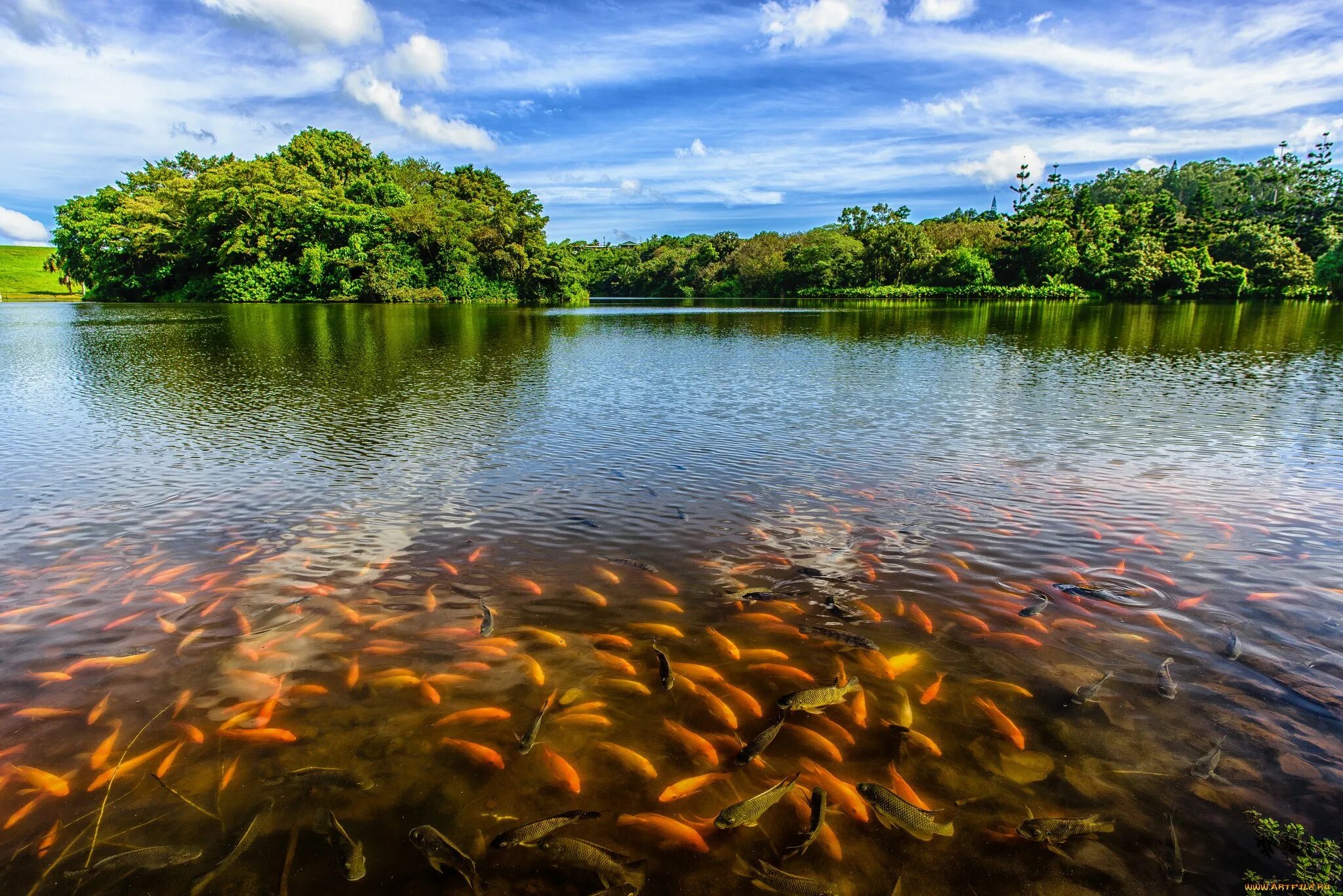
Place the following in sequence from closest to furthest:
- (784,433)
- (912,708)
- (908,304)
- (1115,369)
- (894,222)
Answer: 1. (912,708)
2. (784,433)
3. (1115,369)
4. (908,304)
5. (894,222)

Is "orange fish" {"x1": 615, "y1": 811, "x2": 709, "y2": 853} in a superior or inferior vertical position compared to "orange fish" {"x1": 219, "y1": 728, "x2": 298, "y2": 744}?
inferior

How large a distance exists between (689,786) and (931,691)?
2516mm

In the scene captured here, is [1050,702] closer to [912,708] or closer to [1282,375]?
[912,708]

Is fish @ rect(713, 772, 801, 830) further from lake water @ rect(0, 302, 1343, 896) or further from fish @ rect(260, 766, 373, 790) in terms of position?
fish @ rect(260, 766, 373, 790)

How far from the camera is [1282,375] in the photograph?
22172mm

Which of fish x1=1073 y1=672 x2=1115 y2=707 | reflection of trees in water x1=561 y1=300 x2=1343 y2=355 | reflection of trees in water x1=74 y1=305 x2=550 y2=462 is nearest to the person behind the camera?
fish x1=1073 y1=672 x2=1115 y2=707

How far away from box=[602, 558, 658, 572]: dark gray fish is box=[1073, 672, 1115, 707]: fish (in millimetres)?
4610

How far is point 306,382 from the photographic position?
21.2 metres

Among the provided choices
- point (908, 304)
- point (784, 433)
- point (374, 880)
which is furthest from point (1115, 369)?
point (908, 304)

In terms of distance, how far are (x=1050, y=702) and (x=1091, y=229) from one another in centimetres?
10936

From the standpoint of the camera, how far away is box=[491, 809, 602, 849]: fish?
4.06m

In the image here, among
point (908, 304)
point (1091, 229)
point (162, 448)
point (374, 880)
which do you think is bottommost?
point (374, 880)

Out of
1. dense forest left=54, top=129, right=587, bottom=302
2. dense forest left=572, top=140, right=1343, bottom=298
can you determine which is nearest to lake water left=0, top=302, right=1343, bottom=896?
dense forest left=54, top=129, right=587, bottom=302

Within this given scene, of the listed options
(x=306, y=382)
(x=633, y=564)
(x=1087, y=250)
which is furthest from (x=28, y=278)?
(x=1087, y=250)
